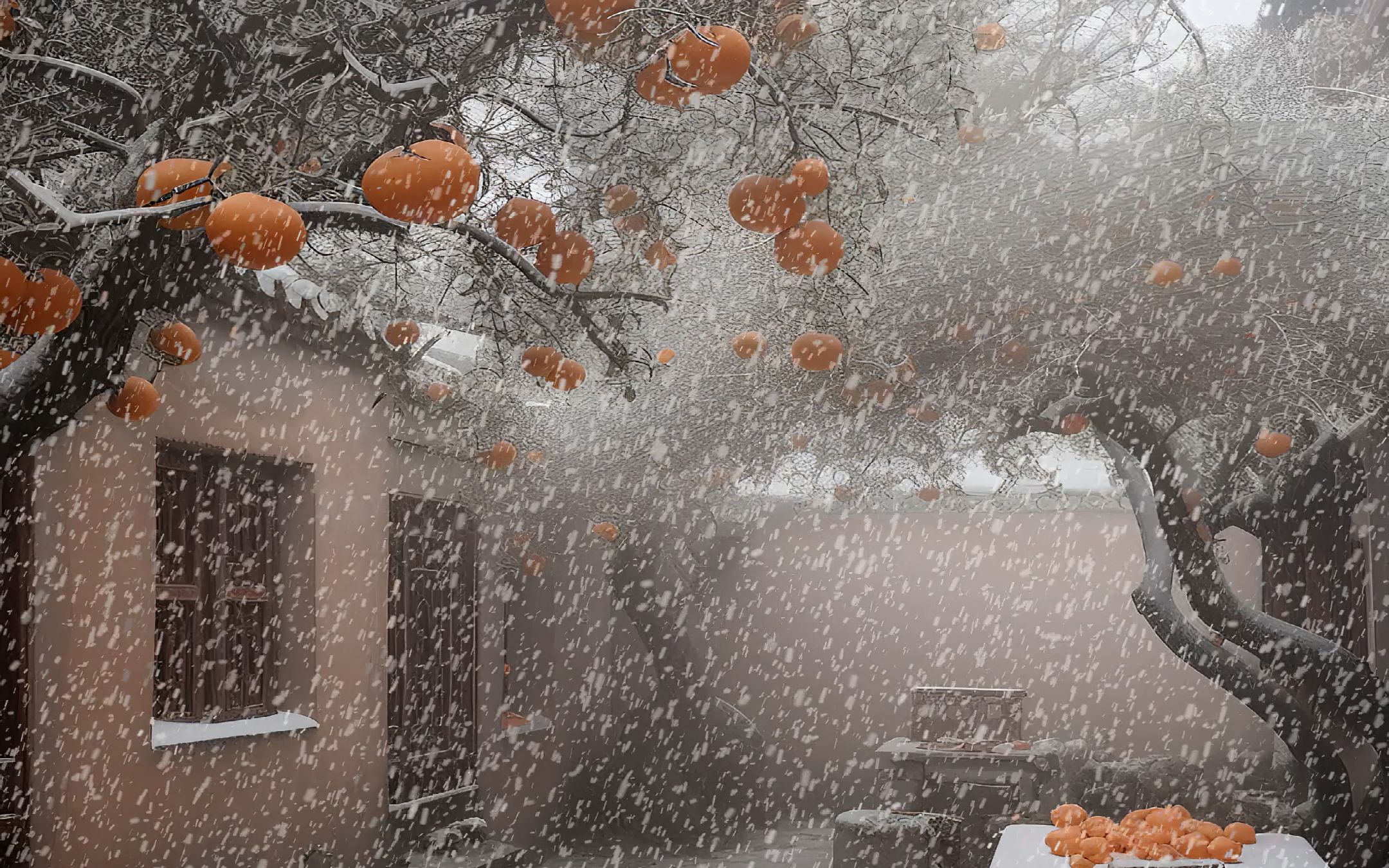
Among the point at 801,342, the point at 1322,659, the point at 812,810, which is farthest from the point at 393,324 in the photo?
the point at 812,810

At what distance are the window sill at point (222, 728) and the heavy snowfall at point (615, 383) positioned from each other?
0.04 meters

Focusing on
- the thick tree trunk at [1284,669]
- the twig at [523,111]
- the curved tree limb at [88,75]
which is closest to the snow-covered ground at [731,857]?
the thick tree trunk at [1284,669]

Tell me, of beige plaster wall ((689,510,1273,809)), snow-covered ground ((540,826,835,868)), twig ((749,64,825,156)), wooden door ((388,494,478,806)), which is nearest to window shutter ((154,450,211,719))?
wooden door ((388,494,478,806))

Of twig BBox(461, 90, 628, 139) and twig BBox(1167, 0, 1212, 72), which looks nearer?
twig BBox(461, 90, 628, 139)

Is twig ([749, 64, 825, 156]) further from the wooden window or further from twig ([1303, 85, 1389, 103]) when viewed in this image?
the wooden window

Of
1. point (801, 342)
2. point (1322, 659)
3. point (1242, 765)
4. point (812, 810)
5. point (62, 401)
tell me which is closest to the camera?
point (62, 401)

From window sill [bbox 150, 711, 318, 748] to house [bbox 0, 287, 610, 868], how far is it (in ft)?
0.07

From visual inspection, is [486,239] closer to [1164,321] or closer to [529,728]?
[1164,321]

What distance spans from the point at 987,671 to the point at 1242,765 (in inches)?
105

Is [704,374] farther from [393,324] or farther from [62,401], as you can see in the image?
[62,401]

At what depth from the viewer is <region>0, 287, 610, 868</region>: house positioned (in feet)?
16.9

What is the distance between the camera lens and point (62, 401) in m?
3.20

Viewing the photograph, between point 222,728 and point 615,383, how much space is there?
133 inches

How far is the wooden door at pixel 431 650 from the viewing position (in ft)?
28.3
